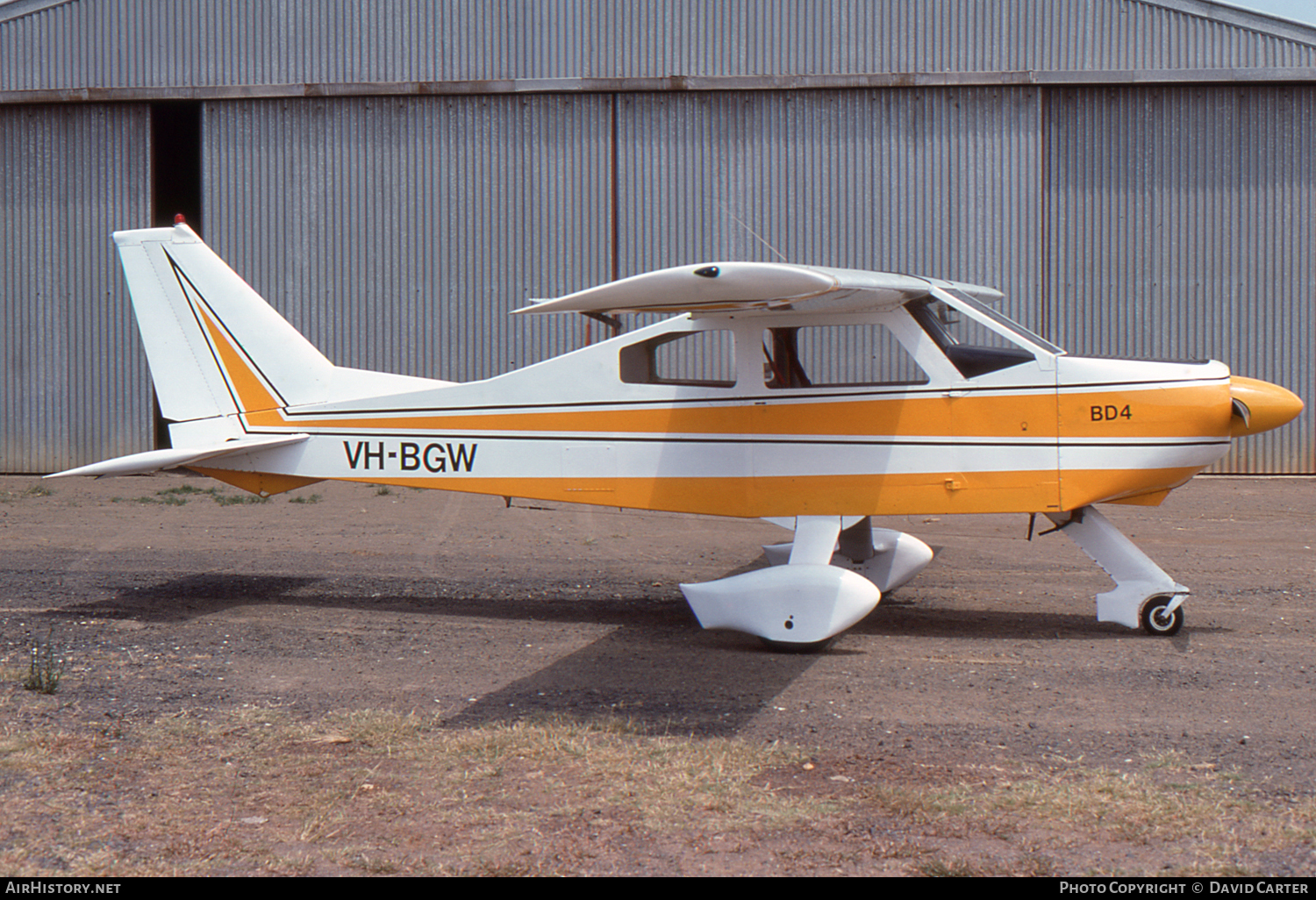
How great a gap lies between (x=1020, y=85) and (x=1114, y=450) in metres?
9.36

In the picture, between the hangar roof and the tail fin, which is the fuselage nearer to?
the tail fin

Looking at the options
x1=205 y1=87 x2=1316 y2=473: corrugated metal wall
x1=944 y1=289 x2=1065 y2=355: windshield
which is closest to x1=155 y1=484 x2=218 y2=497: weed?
x1=205 y1=87 x2=1316 y2=473: corrugated metal wall

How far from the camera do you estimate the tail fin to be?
7578mm

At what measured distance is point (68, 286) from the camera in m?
15.2

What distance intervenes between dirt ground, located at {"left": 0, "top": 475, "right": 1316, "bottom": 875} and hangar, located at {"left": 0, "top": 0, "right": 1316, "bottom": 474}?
183 inches

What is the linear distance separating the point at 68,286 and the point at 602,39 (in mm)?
8509

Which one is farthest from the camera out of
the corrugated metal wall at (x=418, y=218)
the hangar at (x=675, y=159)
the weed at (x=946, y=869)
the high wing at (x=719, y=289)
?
the corrugated metal wall at (x=418, y=218)

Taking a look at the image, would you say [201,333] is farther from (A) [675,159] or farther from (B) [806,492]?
(A) [675,159]

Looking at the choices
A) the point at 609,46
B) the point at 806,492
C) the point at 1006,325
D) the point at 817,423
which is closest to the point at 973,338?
the point at 1006,325

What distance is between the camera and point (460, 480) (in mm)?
7098

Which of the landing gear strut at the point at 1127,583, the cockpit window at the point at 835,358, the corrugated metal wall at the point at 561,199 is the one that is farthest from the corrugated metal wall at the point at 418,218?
the landing gear strut at the point at 1127,583

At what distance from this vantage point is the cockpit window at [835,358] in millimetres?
6391

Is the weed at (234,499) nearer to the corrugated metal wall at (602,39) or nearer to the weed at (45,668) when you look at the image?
the corrugated metal wall at (602,39)

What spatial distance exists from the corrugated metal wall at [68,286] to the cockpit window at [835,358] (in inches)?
459
